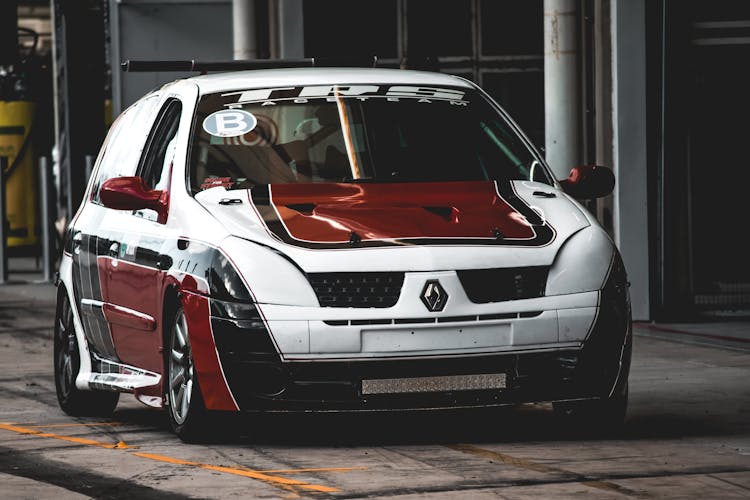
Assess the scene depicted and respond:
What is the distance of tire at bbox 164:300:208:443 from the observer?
8.54m

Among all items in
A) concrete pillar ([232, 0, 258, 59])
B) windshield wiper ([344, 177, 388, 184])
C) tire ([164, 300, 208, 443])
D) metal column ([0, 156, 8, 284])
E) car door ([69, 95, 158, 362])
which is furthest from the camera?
metal column ([0, 156, 8, 284])

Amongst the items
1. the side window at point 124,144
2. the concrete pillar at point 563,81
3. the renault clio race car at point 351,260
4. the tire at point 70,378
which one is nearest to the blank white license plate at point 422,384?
the renault clio race car at point 351,260

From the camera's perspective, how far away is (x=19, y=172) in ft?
114

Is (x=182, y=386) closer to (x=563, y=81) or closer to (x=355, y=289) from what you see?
(x=355, y=289)

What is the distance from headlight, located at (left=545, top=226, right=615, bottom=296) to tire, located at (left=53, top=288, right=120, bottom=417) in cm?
309

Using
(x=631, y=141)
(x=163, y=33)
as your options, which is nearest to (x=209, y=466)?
(x=631, y=141)

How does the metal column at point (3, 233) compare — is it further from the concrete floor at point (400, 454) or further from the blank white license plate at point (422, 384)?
the blank white license plate at point (422, 384)

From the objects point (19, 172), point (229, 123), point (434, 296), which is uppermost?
point (229, 123)

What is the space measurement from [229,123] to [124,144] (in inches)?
52.5

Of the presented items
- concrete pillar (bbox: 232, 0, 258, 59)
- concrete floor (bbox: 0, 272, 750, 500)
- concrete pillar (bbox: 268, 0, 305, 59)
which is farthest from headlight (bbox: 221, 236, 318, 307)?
concrete pillar (bbox: 232, 0, 258, 59)

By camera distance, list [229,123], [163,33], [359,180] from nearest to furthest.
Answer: [359,180], [229,123], [163,33]

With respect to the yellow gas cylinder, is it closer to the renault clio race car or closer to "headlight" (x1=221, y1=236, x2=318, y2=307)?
the renault clio race car

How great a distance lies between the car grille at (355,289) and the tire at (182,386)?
0.72 meters

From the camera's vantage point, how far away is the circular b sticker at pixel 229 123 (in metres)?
9.35
